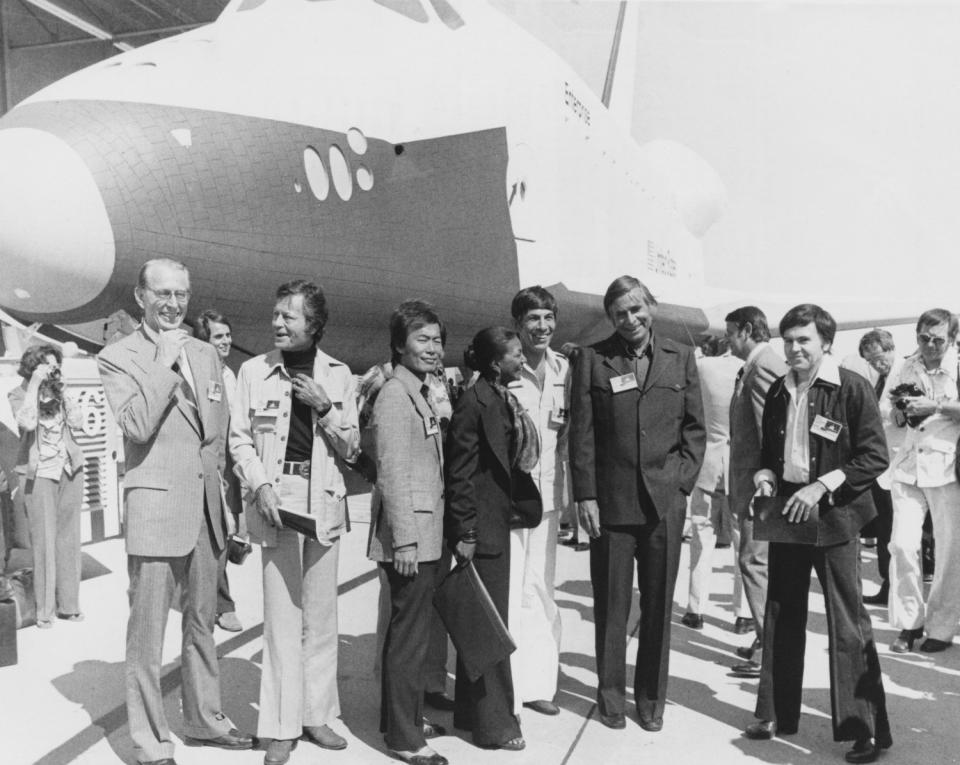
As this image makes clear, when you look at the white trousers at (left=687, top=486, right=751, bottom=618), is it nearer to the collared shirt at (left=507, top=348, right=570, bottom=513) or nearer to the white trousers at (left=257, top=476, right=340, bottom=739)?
the collared shirt at (left=507, top=348, right=570, bottom=513)

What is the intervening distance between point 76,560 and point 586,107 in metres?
4.76

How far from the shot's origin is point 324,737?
2959 millimetres

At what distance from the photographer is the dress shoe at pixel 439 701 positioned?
3.38 meters

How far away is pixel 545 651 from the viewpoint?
10.9ft

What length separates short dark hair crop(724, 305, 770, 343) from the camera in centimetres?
396

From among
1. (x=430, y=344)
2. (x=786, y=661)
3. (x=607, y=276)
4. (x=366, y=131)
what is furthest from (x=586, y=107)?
(x=786, y=661)

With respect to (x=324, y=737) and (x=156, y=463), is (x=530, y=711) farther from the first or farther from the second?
(x=156, y=463)

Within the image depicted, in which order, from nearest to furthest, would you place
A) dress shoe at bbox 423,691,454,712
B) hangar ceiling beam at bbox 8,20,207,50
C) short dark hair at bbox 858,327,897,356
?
dress shoe at bbox 423,691,454,712, short dark hair at bbox 858,327,897,356, hangar ceiling beam at bbox 8,20,207,50

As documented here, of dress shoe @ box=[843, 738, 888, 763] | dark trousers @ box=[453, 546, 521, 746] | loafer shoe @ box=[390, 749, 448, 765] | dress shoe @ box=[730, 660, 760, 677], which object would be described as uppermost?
dark trousers @ box=[453, 546, 521, 746]

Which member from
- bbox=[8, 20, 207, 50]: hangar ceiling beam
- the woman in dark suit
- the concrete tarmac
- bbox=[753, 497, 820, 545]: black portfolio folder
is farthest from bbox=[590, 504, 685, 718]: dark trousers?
bbox=[8, 20, 207, 50]: hangar ceiling beam

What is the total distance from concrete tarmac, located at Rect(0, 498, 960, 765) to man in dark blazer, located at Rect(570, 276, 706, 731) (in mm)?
241

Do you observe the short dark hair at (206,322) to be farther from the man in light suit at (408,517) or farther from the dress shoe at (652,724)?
the dress shoe at (652,724)

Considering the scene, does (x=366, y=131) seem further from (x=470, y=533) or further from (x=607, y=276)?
(x=607, y=276)

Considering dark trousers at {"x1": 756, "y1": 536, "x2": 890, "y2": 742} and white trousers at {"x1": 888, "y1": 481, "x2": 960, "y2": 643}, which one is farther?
white trousers at {"x1": 888, "y1": 481, "x2": 960, "y2": 643}
